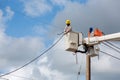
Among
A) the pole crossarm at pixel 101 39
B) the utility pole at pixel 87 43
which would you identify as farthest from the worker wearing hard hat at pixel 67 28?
the pole crossarm at pixel 101 39

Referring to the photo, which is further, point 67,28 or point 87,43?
point 87,43

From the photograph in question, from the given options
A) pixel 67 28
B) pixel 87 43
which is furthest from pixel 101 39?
pixel 67 28

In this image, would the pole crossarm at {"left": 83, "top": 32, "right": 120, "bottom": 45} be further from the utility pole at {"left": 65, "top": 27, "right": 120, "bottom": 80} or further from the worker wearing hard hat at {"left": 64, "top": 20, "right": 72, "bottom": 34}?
the worker wearing hard hat at {"left": 64, "top": 20, "right": 72, "bottom": 34}

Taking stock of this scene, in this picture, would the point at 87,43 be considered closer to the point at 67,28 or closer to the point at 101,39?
the point at 101,39

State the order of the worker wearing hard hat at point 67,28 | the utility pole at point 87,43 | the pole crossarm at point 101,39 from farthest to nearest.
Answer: the worker wearing hard hat at point 67,28
the utility pole at point 87,43
the pole crossarm at point 101,39

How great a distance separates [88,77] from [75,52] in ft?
4.86

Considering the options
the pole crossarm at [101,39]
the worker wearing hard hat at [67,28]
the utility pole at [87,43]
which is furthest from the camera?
the worker wearing hard hat at [67,28]

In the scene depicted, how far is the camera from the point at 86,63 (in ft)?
136

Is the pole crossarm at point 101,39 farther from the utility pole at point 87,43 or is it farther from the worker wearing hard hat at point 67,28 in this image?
the worker wearing hard hat at point 67,28

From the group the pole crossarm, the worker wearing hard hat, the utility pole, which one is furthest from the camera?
the worker wearing hard hat

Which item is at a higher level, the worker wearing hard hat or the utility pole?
the worker wearing hard hat

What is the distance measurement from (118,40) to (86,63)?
2328mm

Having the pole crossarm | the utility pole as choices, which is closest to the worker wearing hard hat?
the utility pole

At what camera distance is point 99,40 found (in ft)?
134
